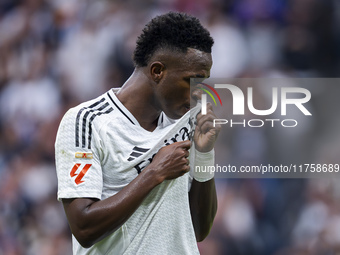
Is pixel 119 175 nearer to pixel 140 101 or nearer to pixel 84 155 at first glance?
pixel 84 155

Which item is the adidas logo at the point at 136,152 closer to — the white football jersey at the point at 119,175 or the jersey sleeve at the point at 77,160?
the white football jersey at the point at 119,175

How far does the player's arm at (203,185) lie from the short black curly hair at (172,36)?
241mm

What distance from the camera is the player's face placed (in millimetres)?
1718

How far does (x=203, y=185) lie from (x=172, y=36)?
1.72 feet

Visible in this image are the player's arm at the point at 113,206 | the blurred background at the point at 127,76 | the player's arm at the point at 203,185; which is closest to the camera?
the player's arm at the point at 113,206

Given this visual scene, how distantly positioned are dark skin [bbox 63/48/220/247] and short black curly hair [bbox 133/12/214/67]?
2 centimetres

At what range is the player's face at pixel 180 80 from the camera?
172 cm

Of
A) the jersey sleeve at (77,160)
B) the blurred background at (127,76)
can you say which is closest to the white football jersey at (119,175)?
the jersey sleeve at (77,160)

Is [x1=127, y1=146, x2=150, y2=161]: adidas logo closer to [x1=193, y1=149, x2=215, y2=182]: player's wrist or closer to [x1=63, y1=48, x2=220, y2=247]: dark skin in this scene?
[x1=63, y1=48, x2=220, y2=247]: dark skin

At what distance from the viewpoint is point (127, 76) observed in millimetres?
3395

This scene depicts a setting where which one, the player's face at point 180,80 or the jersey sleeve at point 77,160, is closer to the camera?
the jersey sleeve at point 77,160

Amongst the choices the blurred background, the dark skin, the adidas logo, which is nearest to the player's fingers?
the dark skin

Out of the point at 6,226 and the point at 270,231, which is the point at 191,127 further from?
the point at 6,226

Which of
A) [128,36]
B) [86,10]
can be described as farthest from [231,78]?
[86,10]
